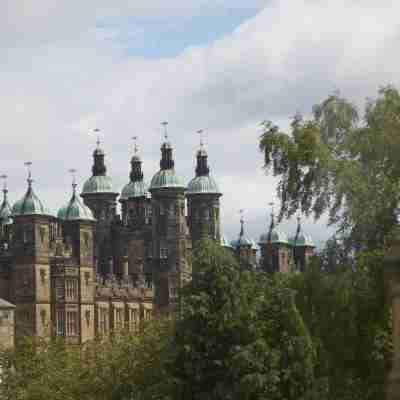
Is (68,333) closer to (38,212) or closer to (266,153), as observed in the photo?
(38,212)

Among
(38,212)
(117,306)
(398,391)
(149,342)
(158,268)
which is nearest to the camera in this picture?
(398,391)

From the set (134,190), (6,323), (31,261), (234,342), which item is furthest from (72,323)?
(234,342)

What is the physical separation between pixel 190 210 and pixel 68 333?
1210 inches

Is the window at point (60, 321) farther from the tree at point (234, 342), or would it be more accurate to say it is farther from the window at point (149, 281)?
the tree at point (234, 342)

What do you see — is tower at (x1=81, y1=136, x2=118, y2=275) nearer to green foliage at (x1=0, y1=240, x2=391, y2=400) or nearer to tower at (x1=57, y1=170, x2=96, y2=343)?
tower at (x1=57, y1=170, x2=96, y2=343)

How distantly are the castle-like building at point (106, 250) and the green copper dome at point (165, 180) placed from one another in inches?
3.8

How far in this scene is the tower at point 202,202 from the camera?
457 feet

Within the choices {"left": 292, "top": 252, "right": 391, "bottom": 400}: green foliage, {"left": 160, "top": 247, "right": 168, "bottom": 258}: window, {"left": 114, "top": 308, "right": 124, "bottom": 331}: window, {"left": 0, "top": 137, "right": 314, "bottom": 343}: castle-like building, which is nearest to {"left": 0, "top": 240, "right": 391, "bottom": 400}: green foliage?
{"left": 292, "top": 252, "right": 391, "bottom": 400}: green foliage

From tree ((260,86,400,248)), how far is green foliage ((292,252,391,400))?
1.52 metres

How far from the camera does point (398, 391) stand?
9.58m

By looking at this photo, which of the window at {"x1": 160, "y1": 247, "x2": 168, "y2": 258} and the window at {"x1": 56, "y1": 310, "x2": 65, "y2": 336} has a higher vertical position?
the window at {"x1": 160, "y1": 247, "x2": 168, "y2": 258}

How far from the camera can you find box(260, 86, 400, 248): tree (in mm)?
38625

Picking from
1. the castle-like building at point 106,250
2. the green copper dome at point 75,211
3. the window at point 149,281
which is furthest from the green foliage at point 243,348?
the window at point 149,281

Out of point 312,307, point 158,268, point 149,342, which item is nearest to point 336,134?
point 312,307
